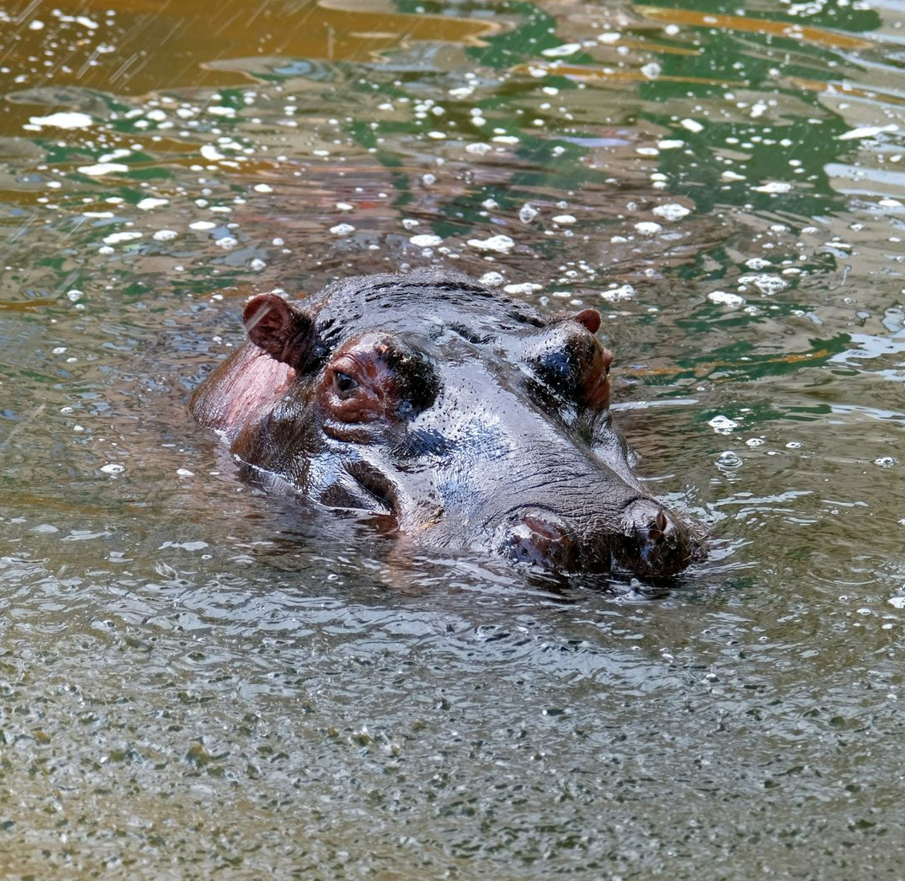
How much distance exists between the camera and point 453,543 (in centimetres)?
435

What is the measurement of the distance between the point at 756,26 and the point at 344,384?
9691mm

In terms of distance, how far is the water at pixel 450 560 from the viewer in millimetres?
3303

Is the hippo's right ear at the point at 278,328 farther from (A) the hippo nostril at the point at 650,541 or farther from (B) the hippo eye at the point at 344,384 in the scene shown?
(A) the hippo nostril at the point at 650,541

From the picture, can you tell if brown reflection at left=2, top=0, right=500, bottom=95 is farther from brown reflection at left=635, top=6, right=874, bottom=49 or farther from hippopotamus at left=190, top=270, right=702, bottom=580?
hippopotamus at left=190, top=270, right=702, bottom=580

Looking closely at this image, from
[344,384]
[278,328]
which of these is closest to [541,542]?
[344,384]

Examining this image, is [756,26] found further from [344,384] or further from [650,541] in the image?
[650,541]

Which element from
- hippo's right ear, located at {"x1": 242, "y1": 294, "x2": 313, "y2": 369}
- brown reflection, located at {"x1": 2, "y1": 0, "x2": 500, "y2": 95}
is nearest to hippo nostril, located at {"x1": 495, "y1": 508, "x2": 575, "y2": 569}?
hippo's right ear, located at {"x1": 242, "y1": 294, "x2": 313, "y2": 369}

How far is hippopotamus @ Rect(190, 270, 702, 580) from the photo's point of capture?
4250 millimetres

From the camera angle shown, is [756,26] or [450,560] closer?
[450,560]

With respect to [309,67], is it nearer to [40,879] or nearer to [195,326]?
[195,326]

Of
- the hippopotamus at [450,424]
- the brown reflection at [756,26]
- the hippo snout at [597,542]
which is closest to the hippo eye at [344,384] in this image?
the hippopotamus at [450,424]

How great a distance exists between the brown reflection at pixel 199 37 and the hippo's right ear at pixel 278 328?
20.7ft

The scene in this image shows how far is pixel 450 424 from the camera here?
476 centimetres

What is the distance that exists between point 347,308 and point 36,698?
231cm
